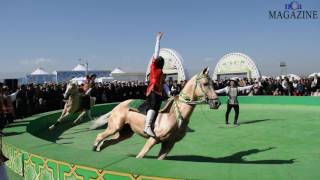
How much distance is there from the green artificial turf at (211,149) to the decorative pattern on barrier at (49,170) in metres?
0.09

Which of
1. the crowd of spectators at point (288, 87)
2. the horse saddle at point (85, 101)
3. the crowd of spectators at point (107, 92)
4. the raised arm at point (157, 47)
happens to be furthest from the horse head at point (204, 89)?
the crowd of spectators at point (288, 87)

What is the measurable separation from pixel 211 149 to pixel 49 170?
16.4 ft

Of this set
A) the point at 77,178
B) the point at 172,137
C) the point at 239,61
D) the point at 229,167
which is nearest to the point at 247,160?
the point at 172,137

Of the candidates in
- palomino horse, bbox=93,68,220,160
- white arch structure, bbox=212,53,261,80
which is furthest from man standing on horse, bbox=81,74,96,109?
white arch structure, bbox=212,53,261,80

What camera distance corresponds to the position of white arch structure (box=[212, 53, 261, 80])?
195 ft

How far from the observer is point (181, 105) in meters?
7.29

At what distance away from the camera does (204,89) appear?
7.34m

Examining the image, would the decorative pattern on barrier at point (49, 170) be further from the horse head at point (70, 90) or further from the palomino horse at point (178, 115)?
the horse head at point (70, 90)

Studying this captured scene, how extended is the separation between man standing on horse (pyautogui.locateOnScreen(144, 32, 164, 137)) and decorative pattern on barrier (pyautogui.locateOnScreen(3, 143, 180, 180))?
188 centimetres

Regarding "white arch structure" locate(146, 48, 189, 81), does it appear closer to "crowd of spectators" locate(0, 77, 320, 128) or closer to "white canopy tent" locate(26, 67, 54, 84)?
"white canopy tent" locate(26, 67, 54, 84)

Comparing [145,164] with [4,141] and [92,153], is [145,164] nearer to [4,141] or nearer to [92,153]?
[92,153]

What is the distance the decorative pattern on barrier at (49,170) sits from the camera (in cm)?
524

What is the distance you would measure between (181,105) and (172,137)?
648 millimetres

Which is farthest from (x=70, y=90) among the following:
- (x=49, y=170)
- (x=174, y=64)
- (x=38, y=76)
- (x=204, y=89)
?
(x=174, y=64)
